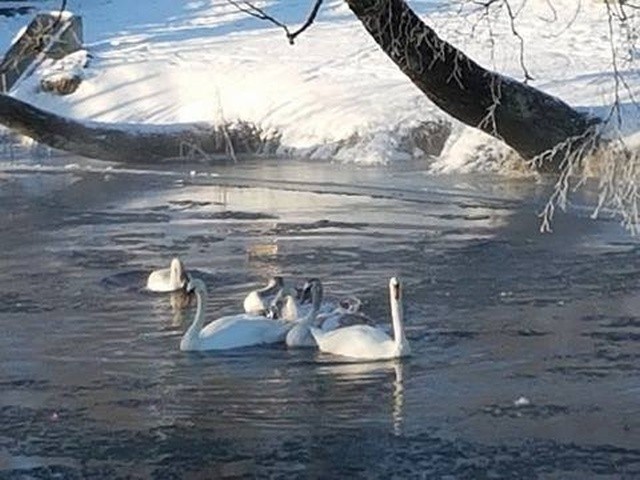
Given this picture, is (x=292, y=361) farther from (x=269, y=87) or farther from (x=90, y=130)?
(x=269, y=87)

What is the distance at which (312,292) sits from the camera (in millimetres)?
14062

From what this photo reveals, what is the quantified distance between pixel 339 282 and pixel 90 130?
12.5 metres

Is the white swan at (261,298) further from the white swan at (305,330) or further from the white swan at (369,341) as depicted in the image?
the white swan at (369,341)

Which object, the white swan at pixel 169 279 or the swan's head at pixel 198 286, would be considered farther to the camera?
the white swan at pixel 169 279

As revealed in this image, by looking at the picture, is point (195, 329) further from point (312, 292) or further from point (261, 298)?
point (261, 298)

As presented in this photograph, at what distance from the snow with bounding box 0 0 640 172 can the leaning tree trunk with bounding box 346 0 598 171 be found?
150 cm

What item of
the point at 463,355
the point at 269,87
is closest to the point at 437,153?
the point at 269,87

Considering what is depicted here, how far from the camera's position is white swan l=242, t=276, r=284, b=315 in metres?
14.5

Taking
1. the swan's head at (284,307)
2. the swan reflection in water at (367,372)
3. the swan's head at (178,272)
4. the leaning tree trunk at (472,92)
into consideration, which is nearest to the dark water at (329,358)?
the swan reflection in water at (367,372)

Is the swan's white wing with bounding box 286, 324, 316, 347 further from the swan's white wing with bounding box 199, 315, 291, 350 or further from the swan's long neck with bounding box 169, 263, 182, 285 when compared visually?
the swan's long neck with bounding box 169, 263, 182, 285

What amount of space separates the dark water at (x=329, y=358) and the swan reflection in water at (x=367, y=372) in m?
0.02

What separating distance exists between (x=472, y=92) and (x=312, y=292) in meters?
8.61

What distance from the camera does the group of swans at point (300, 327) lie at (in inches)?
514

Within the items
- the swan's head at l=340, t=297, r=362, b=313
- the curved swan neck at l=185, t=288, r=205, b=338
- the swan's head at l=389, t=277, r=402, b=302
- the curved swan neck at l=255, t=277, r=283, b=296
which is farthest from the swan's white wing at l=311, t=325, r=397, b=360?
Answer: the curved swan neck at l=255, t=277, r=283, b=296
